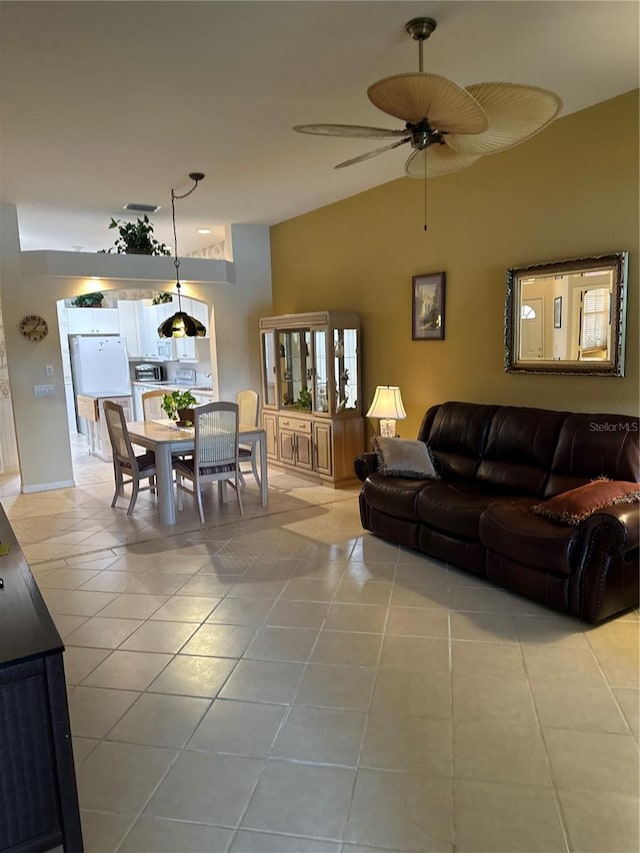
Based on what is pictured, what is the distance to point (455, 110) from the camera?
6.92 ft

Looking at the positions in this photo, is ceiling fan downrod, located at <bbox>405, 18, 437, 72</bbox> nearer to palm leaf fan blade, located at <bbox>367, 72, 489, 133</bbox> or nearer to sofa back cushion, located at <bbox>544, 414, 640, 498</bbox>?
palm leaf fan blade, located at <bbox>367, 72, 489, 133</bbox>

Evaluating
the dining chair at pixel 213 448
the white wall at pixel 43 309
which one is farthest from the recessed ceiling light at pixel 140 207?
the dining chair at pixel 213 448

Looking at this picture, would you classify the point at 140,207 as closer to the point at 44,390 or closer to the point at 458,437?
the point at 44,390

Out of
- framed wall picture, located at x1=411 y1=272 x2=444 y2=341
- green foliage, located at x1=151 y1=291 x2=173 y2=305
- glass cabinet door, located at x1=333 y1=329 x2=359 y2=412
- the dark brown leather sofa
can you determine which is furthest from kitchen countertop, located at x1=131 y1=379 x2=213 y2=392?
the dark brown leather sofa

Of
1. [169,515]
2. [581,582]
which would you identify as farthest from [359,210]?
[581,582]

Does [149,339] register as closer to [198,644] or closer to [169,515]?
[169,515]

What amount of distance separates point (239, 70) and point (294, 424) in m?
3.83

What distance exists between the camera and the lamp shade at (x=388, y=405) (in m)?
4.98

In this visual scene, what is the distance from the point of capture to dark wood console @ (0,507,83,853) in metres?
1.49

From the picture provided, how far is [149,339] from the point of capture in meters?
9.52

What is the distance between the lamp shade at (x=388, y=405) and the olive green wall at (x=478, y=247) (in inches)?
13.6

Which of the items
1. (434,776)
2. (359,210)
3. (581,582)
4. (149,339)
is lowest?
(434,776)

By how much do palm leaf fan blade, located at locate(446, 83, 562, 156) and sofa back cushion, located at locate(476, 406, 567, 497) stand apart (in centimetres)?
195

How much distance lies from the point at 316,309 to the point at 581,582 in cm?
447
